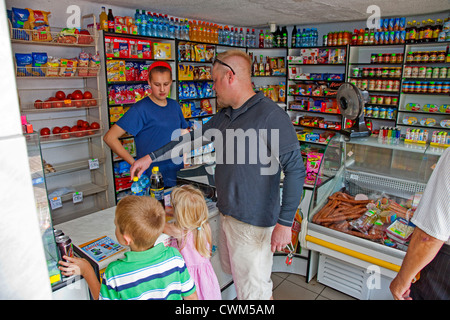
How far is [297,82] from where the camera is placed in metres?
7.25

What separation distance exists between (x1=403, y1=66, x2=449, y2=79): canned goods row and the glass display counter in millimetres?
5999

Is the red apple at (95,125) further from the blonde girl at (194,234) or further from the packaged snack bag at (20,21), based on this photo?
the blonde girl at (194,234)

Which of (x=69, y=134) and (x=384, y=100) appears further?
(x=384, y=100)

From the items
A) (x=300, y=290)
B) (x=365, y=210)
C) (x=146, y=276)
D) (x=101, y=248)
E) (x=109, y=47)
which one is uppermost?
(x=109, y=47)

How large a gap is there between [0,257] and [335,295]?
10.2 feet

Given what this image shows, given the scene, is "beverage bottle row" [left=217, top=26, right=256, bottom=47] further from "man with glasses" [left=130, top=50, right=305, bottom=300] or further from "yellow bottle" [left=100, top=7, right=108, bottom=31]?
"man with glasses" [left=130, top=50, right=305, bottom=300]

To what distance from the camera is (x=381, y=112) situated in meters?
6.03

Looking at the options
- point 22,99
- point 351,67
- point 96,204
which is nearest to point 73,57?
point 22,99

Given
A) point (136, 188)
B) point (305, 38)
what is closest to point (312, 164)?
point (136, 188)

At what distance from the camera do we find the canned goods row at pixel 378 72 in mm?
5812

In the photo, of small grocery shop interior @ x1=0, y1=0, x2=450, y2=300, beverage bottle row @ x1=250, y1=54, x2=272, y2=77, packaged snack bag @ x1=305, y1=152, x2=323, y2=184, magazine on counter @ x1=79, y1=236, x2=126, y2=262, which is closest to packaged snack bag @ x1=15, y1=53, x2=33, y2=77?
small grocery shop interior @ x1=0, y1=0, x2=450, y2=300

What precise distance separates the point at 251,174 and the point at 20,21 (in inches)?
135

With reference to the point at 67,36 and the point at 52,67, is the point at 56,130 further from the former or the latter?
the point at 67,36

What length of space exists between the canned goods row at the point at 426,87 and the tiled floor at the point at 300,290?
13.3ft
